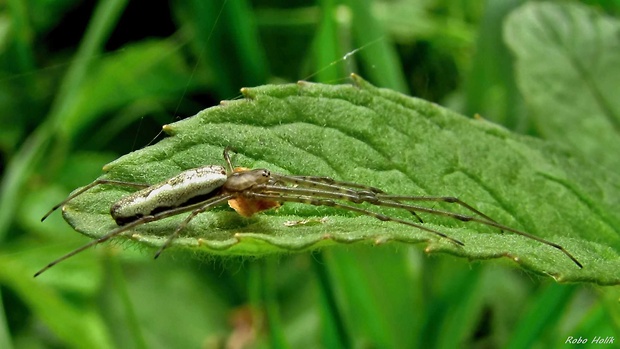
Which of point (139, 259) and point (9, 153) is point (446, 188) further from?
point (9, 153)

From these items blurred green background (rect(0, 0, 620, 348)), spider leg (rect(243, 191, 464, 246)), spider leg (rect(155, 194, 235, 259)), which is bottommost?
blurred green background (rect(0, 0, 620, 348))

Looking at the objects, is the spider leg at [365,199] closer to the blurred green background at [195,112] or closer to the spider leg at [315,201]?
the spider leg at [315,201]

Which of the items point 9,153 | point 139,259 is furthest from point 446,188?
point 9,153

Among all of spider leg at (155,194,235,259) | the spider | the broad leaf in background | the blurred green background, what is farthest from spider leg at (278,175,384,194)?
the broad leaf in background

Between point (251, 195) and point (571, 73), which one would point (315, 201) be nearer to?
point (251, 195)

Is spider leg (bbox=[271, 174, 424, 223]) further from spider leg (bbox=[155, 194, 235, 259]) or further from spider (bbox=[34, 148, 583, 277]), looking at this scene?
spider leg (bbox=[155, 194, 235, 259])

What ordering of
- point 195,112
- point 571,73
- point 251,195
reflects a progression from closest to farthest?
point 251,195 → point 571,73 → point 195,112

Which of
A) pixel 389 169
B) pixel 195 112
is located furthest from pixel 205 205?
pixel 195 112

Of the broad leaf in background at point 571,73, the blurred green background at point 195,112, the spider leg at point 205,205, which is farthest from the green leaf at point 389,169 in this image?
the blurred green background at point 195,112
